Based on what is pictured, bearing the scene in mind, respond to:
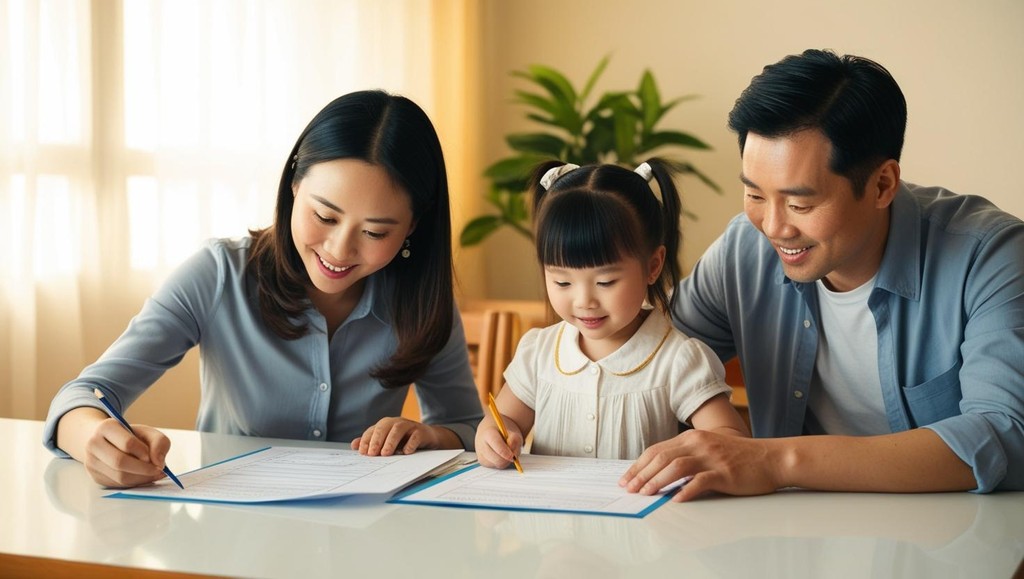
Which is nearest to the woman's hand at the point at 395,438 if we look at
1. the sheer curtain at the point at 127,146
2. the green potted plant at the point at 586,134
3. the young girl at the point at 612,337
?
the young girl at the point at 612,337

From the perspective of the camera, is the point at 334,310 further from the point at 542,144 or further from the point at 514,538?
the point at 542,144

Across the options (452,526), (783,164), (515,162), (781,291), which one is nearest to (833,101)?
(783,164)

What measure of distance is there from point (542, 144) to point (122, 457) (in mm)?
2923

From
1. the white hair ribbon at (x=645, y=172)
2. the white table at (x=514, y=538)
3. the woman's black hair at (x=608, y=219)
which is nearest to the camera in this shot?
the white table at (x=514, y=538)

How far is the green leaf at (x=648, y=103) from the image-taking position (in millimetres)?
3893

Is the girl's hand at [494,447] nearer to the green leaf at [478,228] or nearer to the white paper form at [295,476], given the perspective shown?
the white paper form at [295,476]

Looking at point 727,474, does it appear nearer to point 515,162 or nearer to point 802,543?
point 802,543

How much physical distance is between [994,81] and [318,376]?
3.31 meters

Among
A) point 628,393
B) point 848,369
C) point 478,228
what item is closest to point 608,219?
point 628,393

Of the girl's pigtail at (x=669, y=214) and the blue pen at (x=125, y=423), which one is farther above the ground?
the girl's pigtail at (x=669, y=214)

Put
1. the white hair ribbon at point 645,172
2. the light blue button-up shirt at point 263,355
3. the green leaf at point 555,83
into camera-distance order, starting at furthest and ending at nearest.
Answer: the green leaf at point 555,83, the light blue button-up shirt at point 263,355, the white hair ribbon at point 645,172

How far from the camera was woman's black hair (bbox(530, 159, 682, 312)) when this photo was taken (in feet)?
4.70

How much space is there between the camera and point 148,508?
113 cm

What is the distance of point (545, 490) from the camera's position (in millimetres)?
1205
